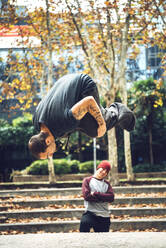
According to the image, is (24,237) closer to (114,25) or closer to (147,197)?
(147,197)

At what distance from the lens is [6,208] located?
1023 cm

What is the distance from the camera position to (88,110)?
4676 millimetres

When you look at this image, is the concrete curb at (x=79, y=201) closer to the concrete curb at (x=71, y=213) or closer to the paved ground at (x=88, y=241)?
the concrete curb at (x=71, y=213)

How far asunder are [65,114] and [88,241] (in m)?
1.90

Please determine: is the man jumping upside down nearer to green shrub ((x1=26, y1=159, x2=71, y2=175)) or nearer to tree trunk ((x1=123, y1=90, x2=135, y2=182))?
tree trunk ((x1=123, y1=90, x2=135, y2=182))

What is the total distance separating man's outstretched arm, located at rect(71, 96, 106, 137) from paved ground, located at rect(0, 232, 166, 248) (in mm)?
1502

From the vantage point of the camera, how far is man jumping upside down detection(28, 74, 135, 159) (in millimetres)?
4422

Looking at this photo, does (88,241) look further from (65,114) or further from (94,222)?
(65,114)

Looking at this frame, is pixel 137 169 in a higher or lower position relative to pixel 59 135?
lower

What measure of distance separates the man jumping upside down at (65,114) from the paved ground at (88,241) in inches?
51.9

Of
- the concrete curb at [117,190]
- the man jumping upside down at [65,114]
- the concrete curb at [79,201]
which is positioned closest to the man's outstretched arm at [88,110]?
the man jumping upside down at [65,114]

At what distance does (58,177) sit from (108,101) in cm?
803

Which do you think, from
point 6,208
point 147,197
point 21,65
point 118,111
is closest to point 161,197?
point 147,197

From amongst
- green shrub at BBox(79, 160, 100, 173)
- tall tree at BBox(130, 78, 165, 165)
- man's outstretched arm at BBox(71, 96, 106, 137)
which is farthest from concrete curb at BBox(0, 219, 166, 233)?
green shrub at BBox(79, 160, 100, 173)
